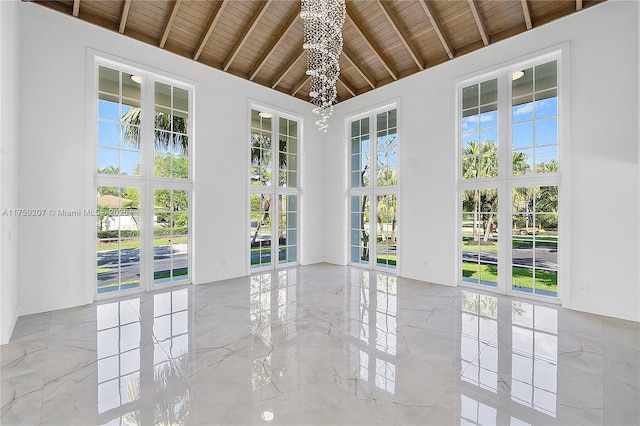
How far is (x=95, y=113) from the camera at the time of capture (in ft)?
15.7

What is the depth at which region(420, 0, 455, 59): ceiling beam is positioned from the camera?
494cm

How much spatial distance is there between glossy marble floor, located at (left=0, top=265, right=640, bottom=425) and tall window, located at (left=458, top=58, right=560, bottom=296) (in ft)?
2.70

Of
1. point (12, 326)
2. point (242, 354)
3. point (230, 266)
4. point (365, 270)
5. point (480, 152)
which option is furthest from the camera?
point (365, 270)

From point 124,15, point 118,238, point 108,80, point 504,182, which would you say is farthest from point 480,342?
point 124,15

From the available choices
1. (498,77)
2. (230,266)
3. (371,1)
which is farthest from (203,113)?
(498,77)

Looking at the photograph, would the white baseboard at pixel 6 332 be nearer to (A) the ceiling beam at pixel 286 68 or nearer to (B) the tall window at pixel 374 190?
(A) the ceiling beam at pixel 286 68

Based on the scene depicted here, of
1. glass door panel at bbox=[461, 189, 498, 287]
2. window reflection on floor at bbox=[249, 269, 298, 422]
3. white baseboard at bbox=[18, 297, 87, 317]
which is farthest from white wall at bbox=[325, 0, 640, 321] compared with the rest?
white baseboard at bbox=[18, 297, 87, 317]

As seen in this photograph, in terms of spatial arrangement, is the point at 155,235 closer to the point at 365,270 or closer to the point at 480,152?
the point at 365,270

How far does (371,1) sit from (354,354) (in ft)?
18.6

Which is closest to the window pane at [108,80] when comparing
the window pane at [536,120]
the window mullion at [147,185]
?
the window mullion at [147,185]

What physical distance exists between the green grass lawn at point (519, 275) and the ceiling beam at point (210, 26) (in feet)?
20.7

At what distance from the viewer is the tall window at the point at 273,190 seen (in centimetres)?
691

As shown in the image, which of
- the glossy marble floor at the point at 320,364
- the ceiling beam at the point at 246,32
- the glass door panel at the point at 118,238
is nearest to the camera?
the glossy marble floor at the point at 320,364

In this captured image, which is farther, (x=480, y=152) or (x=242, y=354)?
(x=480, y=152)
